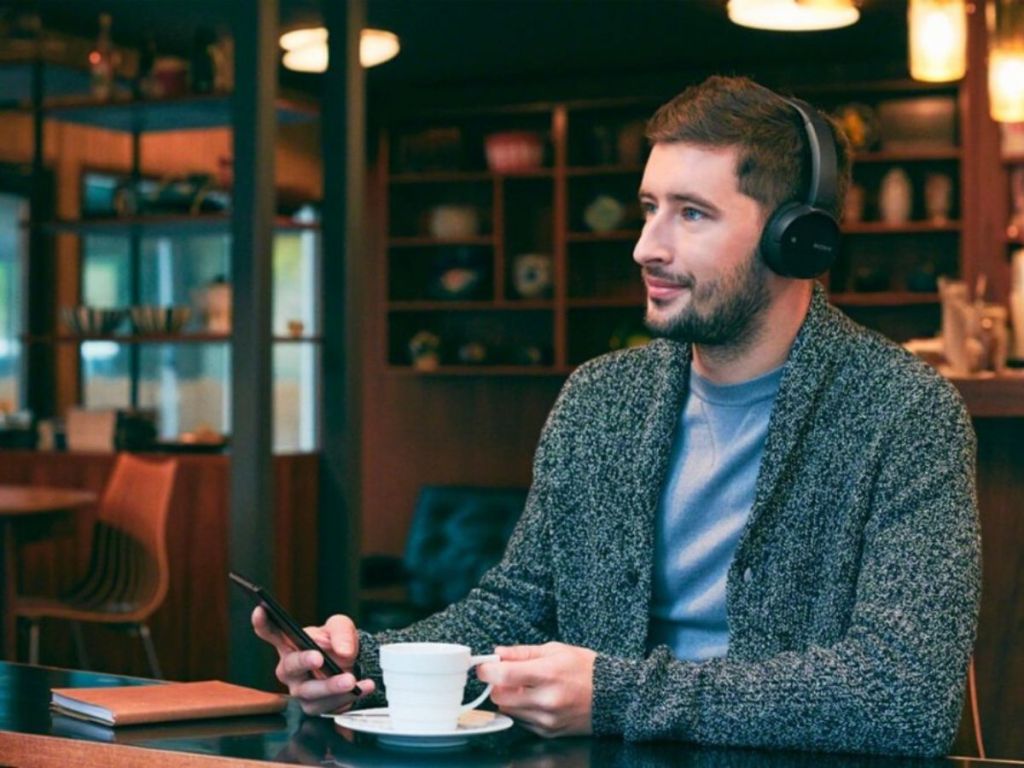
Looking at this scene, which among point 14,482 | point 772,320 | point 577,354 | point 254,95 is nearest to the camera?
point 772,320

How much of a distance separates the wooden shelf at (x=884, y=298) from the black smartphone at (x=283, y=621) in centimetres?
525

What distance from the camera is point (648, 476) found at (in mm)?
1865

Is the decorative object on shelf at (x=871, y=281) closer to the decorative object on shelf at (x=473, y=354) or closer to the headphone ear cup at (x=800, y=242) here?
the decorative object on shelf at (x=473, y=354)

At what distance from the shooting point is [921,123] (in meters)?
6.70

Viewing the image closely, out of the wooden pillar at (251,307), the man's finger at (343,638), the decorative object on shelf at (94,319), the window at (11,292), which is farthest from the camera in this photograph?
the window at (11,292)

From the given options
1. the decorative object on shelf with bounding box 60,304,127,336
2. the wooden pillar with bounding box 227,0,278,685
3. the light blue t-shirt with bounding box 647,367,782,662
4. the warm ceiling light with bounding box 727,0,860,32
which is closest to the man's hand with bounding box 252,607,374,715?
the light blue t-shirt with bounding box 647,367,782,662

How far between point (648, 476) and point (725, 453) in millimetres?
97

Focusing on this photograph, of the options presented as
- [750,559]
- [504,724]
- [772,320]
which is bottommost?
[504,724]

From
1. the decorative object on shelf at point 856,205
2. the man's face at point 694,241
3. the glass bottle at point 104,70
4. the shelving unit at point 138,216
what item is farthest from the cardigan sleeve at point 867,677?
the decorative object on shelf at point 856,205

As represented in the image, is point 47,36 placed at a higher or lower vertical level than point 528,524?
higher

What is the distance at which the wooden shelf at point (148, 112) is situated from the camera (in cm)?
580

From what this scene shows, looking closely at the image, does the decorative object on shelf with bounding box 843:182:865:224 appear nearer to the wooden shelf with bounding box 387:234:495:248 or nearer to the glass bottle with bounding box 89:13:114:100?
the wooden shelf with bounding box 387:234:495:248

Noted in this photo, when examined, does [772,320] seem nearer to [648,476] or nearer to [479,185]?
[648,476]

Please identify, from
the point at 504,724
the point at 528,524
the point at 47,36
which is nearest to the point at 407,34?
the point at 47,36
